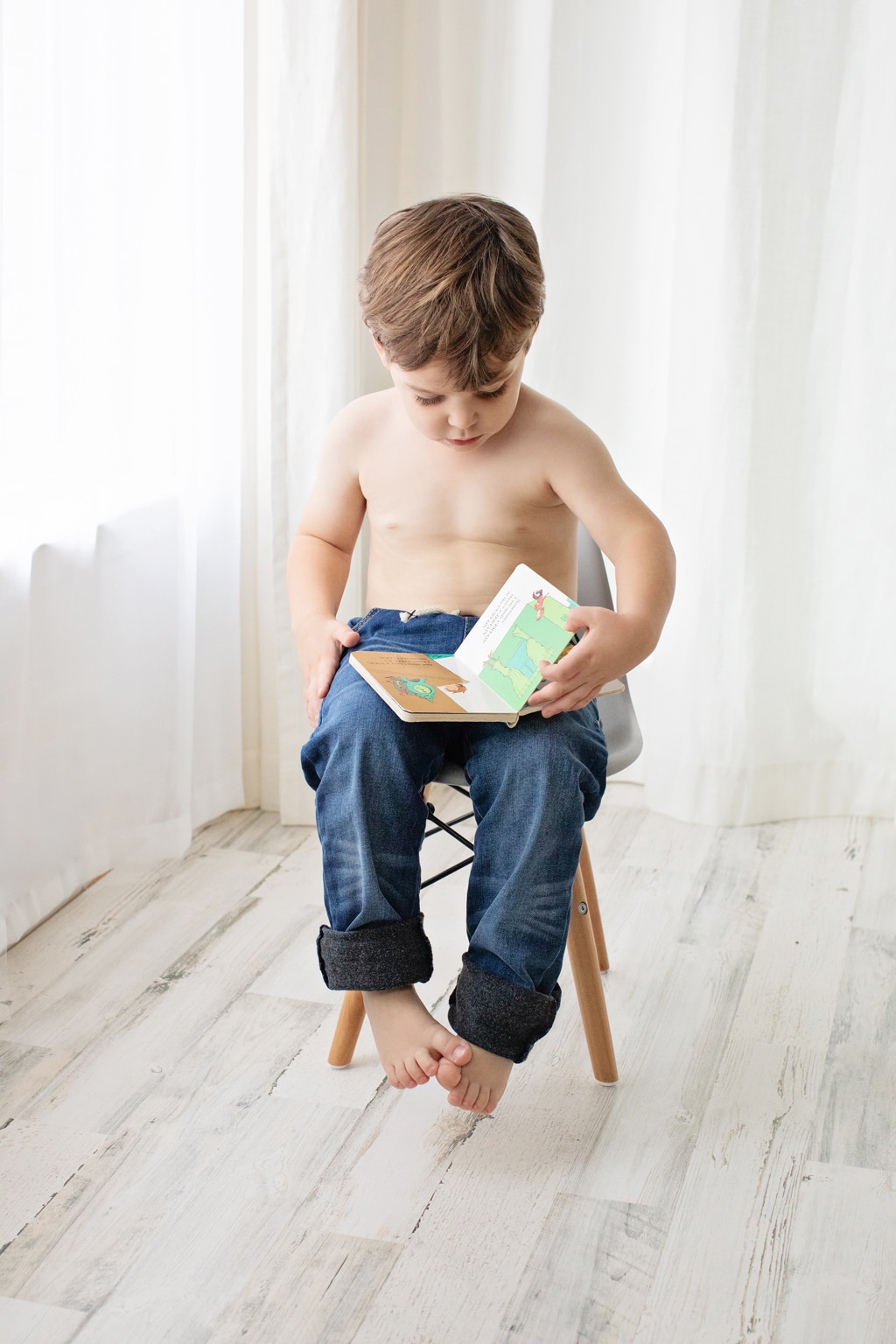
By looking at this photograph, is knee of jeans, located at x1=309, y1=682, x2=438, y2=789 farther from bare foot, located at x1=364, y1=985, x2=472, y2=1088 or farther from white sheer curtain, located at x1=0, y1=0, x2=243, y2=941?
white sheer curtain, located at x1=0, y1=0, x2=243, y2=941

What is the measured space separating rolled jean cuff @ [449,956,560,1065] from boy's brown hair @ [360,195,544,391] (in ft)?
1.80

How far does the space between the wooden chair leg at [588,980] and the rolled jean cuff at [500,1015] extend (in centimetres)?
15

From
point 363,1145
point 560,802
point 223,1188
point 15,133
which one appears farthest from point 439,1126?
point 15,133

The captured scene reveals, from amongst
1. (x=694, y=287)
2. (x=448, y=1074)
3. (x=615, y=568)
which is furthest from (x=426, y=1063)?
(x=694, y=287)

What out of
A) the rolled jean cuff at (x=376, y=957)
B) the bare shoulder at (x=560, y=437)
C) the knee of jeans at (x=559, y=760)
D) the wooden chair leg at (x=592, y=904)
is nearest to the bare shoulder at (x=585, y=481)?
the bare shoulder at (x=560, y=437)

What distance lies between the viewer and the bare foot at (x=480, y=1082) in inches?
46.1

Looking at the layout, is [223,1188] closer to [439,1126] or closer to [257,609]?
[439,1126]

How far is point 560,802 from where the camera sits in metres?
1.20

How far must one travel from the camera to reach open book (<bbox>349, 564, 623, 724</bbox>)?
46.6 inches

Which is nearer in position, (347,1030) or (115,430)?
(347,1030)

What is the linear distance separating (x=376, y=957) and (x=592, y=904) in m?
0.43

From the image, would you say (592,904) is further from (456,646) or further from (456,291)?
(456,291)

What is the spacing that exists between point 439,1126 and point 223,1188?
0.23 m

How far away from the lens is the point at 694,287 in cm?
194
